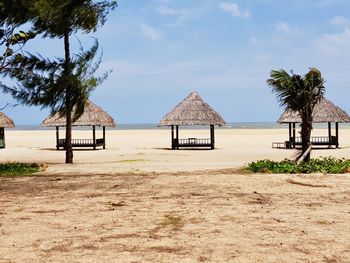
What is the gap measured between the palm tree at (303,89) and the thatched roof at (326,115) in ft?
49.6

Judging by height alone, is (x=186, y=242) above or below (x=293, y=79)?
below

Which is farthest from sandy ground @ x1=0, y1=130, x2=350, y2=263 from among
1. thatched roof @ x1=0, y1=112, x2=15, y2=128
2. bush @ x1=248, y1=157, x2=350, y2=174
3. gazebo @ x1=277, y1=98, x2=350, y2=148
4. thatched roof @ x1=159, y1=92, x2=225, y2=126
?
thatched roof @ x1=0, y1=112, x2=15, y2=128

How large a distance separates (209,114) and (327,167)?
19.7 metres

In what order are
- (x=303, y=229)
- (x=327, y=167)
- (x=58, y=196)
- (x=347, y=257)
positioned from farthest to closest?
(x=327, y=167)
(x=58, y=196)
(x=303, y=229)
(x=347, y=257)

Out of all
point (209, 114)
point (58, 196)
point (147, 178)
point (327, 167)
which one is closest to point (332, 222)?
point (58, 196)

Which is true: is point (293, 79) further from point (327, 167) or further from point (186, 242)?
point (186, 242)

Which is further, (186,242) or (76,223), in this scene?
(76,223)

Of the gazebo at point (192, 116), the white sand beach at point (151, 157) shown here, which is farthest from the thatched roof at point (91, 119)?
the gazebo at point (192, 116)

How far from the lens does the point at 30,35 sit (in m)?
12.8

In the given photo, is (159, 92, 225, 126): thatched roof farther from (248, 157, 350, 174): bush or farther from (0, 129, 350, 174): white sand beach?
(248, 157, 350, 174): bush

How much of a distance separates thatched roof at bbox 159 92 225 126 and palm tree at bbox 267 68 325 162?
15.0 m

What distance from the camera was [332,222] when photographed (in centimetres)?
725

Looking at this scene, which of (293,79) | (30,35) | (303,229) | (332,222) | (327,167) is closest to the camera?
(303,229)

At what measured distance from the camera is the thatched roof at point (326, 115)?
34.3 metres
